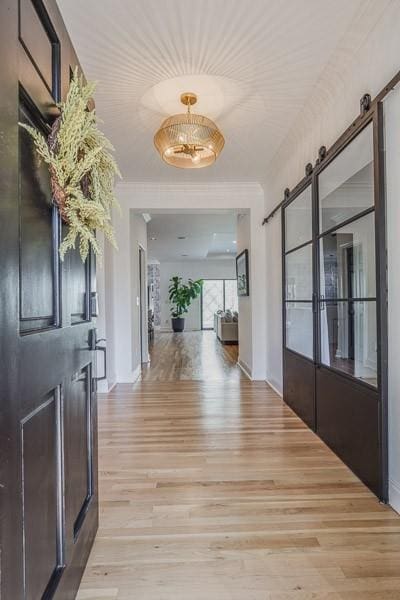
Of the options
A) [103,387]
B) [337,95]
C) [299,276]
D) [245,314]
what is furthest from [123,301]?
[337,95]

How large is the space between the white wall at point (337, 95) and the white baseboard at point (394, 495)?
7.43 feet

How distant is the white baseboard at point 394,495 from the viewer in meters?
1.92

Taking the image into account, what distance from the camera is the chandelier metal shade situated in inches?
108

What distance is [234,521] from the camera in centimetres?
188

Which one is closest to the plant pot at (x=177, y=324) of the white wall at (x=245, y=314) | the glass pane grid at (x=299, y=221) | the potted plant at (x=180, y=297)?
the potted plant at (x=180, y=297)

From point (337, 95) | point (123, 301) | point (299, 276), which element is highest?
point (337, 95)

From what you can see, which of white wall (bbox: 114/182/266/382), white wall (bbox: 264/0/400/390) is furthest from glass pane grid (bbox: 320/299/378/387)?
white wall (bbox: 114/182/266/382)

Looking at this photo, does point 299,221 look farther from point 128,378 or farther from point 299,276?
point 128,378

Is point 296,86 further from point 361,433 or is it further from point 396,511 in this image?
point 396,511

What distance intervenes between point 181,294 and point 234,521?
11841mm

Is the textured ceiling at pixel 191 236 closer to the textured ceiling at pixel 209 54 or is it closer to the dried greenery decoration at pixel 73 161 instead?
the textured ceiling at pixel 209 54

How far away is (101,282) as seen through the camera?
4.39 metres

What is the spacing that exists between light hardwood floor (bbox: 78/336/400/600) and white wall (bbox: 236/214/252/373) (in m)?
2.13

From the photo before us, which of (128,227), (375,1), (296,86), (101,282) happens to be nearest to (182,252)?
(128,227)
